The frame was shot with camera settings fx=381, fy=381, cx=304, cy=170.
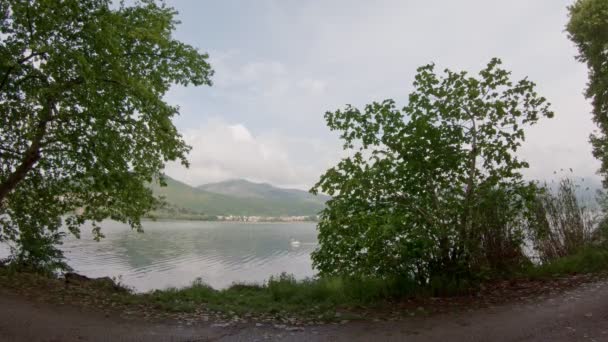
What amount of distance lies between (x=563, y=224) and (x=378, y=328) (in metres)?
8.47

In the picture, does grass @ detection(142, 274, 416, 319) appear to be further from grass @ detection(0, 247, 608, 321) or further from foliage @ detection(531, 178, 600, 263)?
foliage @ detection(531, 178, 600, 263)

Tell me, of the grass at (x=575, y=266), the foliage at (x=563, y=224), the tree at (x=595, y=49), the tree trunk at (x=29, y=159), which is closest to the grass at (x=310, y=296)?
the grass at (x=575, y=266)

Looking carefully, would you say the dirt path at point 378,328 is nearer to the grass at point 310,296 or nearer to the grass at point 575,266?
the grass at point 310,296

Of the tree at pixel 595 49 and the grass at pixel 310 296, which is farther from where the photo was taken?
the tree at pixel 595 49

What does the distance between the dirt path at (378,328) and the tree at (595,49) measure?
15.0 m

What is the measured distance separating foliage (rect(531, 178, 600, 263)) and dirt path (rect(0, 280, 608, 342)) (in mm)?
4365

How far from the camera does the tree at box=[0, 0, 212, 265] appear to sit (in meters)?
8.93

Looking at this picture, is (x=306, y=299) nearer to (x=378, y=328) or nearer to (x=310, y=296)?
(x=310, y=296)

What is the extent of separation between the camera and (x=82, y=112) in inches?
393

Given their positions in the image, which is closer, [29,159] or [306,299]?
[306,299]

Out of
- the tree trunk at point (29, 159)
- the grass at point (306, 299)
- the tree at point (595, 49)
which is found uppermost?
the tree at point (595, 49)

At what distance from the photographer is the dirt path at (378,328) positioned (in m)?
5.91

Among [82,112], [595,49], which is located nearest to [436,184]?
[82,112]

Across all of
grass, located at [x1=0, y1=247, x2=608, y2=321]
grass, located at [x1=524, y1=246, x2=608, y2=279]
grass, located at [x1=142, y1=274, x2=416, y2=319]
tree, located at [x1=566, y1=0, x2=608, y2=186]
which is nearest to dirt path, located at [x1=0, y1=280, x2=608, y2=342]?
grass, located at [x1=0, y1=247, x2=608, y2=321]
